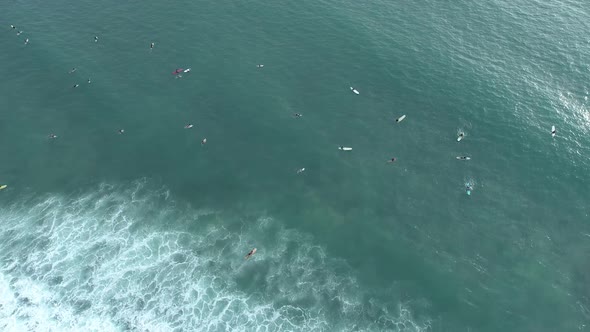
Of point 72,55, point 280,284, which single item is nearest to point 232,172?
point 280,284

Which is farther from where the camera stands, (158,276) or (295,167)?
(295,167)

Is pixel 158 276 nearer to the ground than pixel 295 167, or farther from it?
nearer to the ground

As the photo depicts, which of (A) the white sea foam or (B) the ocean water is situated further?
(B) the ocean water

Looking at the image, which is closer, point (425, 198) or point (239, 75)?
point (425, 198)

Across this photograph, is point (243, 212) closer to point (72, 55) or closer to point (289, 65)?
point (289, 65)
